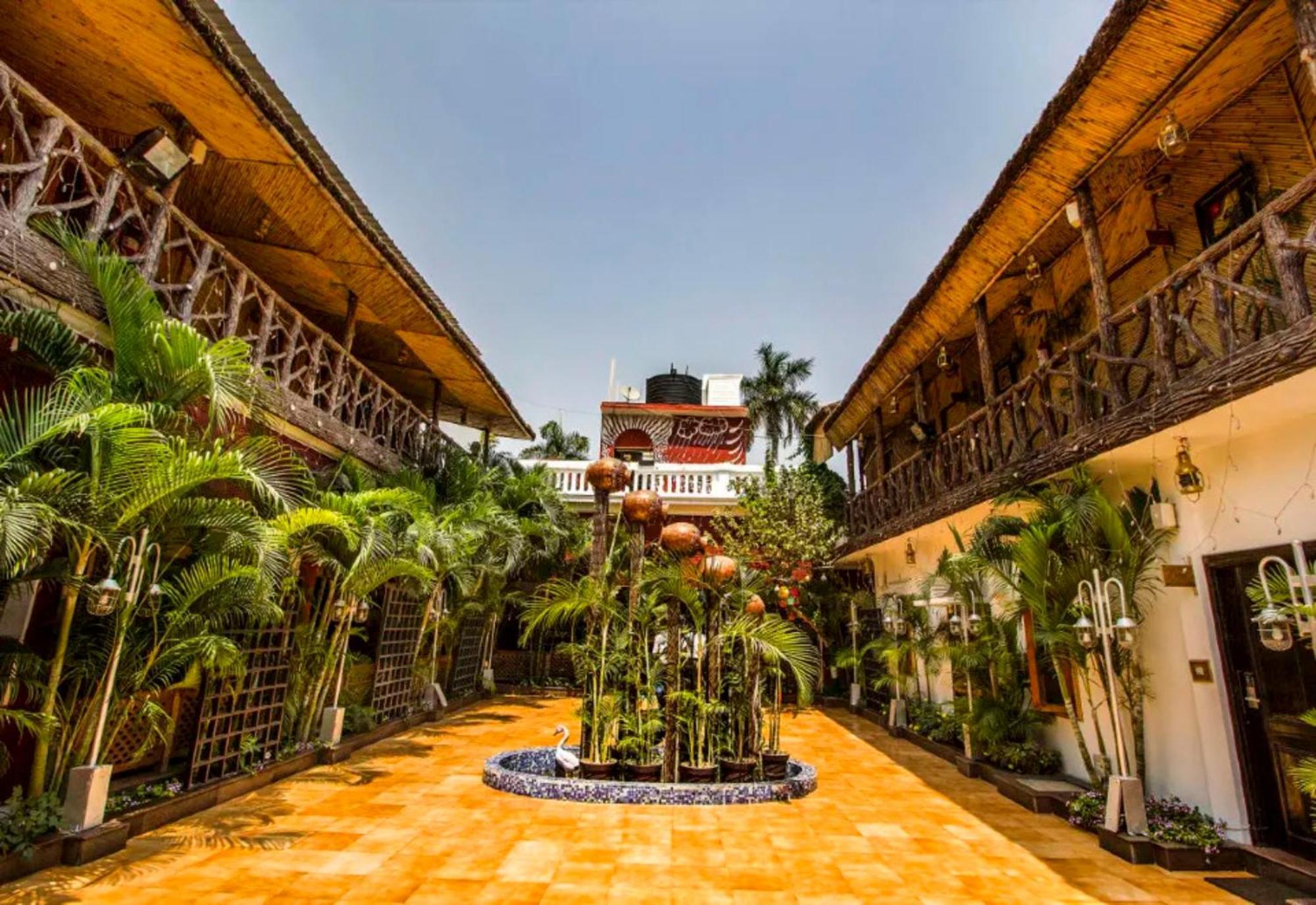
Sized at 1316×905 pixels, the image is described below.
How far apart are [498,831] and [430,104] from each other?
383 inches

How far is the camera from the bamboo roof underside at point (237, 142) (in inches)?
194

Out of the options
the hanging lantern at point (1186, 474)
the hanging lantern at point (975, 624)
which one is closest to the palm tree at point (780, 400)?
the hanging lantern at point (975, 624)

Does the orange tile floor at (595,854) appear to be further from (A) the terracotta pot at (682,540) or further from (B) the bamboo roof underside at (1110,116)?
(B) the bamboo roof underside at (1110,116)

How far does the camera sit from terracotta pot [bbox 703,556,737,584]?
6207 mm

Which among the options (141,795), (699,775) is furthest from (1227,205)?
(141,795)

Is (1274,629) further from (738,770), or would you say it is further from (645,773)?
(645,773)

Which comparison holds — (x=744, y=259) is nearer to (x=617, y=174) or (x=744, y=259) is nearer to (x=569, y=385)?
(x=617, y=174)

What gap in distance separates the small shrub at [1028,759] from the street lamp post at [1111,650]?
1600mm

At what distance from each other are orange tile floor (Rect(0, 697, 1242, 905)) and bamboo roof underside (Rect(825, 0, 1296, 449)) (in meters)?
5.59

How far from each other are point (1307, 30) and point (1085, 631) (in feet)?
13.4

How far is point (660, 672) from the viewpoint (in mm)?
6711

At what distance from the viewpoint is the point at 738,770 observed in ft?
20.5

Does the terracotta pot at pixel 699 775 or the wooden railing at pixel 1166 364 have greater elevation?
the wooden railing at pixel 1166 364

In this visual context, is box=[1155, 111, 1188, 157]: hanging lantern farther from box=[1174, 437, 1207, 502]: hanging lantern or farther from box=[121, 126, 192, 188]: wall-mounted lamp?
box=[121, 126, 192, 188]: wall-mounted lamp
